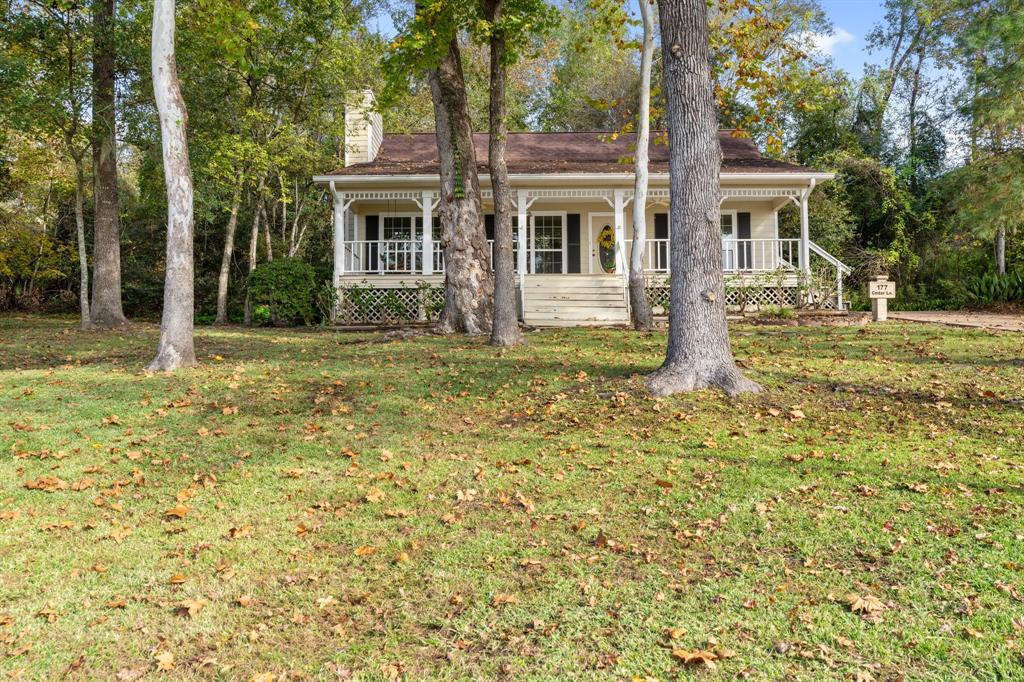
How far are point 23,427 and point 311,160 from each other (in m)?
16.8

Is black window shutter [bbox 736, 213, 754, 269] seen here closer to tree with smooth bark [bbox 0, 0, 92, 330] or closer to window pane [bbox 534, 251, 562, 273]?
window pane [bbox 534, 251, 562, 273]

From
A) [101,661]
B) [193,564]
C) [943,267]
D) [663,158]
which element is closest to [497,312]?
[193,564]

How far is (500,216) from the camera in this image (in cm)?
1111

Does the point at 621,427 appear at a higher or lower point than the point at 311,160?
lower

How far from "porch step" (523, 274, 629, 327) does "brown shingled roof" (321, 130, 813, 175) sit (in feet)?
9.87

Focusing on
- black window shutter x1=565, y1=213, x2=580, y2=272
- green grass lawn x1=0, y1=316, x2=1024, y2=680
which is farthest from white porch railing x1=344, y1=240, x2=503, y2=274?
green grass lawn x1=0, y1=316, x2=1024, y2=680

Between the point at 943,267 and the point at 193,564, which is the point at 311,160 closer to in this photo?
the point at 193,564

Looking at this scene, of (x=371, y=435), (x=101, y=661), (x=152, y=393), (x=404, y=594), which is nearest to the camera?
(x=101, y=661)

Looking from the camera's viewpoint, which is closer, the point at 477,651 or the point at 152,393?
the point at 477,651

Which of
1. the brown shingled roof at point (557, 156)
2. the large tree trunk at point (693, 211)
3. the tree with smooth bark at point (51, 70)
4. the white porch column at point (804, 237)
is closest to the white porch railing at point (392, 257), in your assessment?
the brown shingled roof at point (557, 156)

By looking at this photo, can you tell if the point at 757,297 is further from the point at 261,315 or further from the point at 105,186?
the point at 105,186

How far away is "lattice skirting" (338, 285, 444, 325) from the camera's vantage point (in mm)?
17031

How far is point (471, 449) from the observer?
573 cm

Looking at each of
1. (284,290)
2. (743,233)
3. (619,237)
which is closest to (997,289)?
(743,233)
